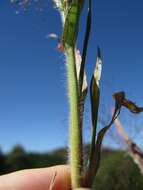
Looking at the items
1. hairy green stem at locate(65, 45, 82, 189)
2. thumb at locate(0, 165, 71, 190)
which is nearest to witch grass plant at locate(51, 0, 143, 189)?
hairy green stem at locate(65, 45, 82, 189)

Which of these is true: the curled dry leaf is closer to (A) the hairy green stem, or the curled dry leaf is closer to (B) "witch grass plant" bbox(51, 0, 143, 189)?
(B) "witch grass plant" bbox(51, 0, 143, 189)

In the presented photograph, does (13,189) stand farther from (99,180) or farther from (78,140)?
(99,180)

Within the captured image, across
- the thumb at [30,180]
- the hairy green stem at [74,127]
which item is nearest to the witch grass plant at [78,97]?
the hairy green stem at [74,127]

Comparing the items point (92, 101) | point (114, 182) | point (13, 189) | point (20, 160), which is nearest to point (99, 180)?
point (114, 182)

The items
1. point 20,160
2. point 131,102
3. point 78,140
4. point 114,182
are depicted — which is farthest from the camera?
point 20,160

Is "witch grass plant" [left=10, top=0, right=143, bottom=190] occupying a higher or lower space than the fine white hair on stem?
lower

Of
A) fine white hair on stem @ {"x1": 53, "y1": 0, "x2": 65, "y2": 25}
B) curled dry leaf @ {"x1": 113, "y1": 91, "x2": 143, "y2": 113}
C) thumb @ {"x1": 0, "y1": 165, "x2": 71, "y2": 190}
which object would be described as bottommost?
A: thumb @ {"x1": 0, "y1": 165, "x2": 71, "y2": 190}

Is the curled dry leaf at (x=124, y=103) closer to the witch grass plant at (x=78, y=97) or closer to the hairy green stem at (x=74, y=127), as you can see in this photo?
the witch grass plant at (x=78, y=97)

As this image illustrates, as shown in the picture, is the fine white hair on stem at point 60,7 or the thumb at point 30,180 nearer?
the fine white hair on stem at point 60,7

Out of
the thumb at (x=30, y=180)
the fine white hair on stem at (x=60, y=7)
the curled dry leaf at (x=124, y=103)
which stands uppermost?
the fine white hair on stem at (x=60, y=7)
